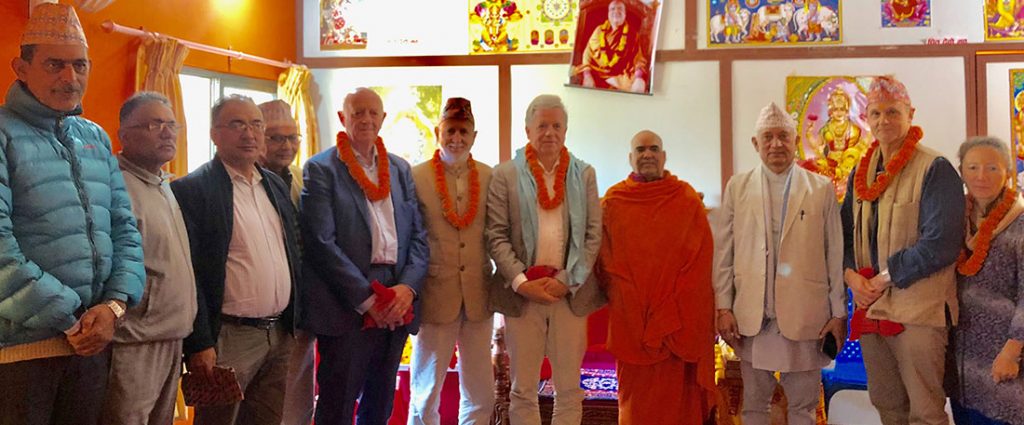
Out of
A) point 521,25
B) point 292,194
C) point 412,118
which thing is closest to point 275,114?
point 292,194

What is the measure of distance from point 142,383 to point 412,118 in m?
3.72

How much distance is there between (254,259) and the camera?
2.96 m

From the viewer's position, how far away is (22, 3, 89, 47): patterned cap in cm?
241

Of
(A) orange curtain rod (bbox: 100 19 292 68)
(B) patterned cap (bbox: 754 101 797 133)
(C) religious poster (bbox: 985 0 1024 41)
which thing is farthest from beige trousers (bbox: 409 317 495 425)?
(C) religious poster (bbox: 985 0 1024 41)

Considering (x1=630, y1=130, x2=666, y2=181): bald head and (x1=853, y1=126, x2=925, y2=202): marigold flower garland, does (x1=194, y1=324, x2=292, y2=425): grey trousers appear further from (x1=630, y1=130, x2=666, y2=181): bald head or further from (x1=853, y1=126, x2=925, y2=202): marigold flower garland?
(x1=853, y1=126, x2=925, y2=202): marigold flower garland

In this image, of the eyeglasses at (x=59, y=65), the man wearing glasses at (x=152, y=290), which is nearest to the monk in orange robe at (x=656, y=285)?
the man wearing glasses at (x=152, y=290)

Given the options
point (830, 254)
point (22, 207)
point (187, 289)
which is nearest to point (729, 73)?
point (830, 254)

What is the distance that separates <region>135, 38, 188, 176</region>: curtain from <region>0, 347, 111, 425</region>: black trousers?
216cm

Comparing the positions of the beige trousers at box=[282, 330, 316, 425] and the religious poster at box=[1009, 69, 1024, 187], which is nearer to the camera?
the beige trousers at box=[282, 330, 316, 425]

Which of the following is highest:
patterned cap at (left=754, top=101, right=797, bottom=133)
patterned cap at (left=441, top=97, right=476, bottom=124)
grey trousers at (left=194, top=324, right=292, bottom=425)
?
patterned cap at (left=441, top=97, right=476, bottom=124)

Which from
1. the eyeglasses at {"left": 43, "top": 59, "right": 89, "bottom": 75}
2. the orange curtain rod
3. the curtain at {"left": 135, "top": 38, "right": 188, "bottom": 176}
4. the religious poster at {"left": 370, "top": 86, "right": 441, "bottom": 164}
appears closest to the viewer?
the eyeglasses at {"left": 43, "top": 59, "right": 89, "bottom": 75}

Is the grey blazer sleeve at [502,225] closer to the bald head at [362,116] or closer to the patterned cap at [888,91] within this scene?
Result: the bald head at [362,116]

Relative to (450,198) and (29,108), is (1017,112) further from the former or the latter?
(29,108)

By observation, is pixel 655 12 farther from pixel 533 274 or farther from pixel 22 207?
pixel 22 207
